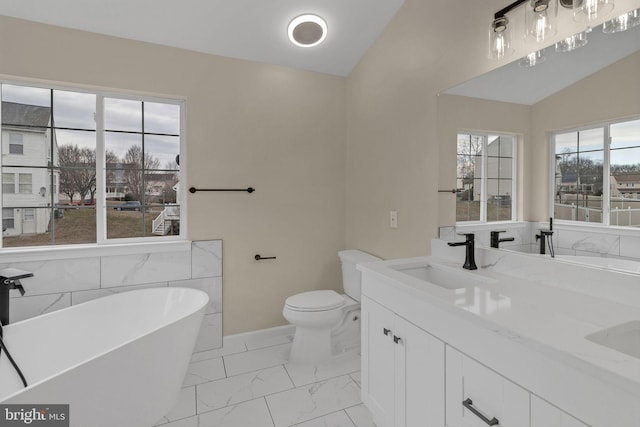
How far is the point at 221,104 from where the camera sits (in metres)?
2.61

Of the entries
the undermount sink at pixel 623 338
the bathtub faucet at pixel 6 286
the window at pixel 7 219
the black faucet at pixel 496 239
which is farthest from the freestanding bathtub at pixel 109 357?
the undermount sink at pixel 623 338

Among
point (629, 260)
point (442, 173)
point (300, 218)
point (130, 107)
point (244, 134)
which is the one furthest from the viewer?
point (300, 218)

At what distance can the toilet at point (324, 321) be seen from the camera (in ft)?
7.62

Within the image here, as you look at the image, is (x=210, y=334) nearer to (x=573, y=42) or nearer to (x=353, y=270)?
(x=353, y=270)

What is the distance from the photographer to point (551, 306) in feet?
3.89

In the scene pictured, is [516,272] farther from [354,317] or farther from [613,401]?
[354,317]

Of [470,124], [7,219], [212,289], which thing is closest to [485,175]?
[470,124]

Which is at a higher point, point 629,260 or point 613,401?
point 629,260

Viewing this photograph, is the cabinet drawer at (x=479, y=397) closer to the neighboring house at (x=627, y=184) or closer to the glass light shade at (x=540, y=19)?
the neighboring house at (x=627, y=184)

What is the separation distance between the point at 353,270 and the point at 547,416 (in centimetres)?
185

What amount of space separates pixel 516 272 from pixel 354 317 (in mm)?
1359

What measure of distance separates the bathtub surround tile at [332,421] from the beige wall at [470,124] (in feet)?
4.14

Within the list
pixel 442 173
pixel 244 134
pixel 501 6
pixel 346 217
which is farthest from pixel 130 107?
pixel 501 6

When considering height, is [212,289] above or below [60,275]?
below
